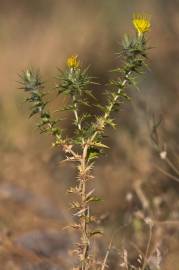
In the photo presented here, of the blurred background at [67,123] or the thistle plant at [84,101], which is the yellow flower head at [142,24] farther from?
the blurred background at [67,123]

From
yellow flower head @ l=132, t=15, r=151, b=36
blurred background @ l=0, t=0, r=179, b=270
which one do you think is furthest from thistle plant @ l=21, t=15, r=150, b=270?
blurred background @ l=0, t=0, r=179, b=270

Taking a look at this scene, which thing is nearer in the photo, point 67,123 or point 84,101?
point 84,101

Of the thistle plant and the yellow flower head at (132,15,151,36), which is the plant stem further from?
the yellow flower head at (132,15,151,36)

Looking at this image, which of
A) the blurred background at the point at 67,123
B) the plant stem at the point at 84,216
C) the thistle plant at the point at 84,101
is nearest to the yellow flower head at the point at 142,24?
the thistle plant at the point at 84,101

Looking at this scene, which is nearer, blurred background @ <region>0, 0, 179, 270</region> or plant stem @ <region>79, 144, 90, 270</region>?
plant stem @ <region>79, 144, 90, 270</region>

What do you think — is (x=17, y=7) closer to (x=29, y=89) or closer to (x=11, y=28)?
(x=11, y=28)

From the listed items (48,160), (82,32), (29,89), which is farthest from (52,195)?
(29,89)

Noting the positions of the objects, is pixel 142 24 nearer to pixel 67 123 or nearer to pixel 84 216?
pixel 84 216

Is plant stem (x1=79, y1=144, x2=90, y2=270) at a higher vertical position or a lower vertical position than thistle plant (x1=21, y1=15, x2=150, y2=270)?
lower

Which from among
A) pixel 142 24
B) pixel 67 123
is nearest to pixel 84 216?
pixel 142 24
